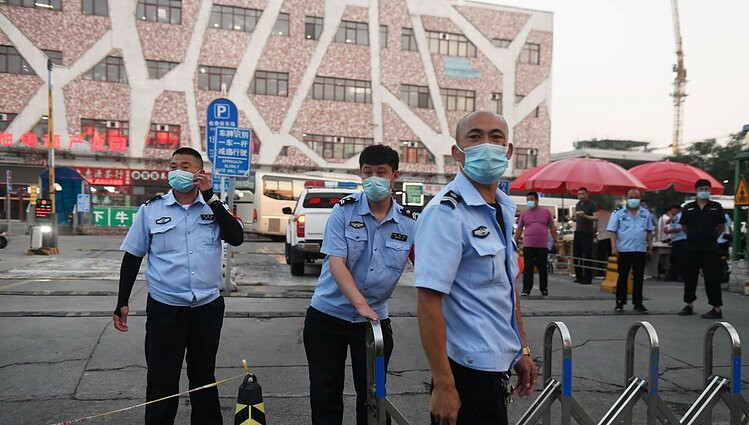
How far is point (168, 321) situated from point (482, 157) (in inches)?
86.4

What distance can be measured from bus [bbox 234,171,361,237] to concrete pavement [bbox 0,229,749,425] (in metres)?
15.2

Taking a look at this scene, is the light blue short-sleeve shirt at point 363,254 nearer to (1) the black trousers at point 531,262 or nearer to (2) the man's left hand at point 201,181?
(2) the man's left hand at point 201,181

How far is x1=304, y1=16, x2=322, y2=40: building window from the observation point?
1506 inches

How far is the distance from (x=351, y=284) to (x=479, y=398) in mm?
1054

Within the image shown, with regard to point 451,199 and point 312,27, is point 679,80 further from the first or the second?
point 451,199

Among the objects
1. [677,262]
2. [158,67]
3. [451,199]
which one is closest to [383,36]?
[158,67]

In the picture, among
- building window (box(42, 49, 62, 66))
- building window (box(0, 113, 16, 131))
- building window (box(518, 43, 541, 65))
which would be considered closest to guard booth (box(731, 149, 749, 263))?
building window (box(518, 43, 541, 65))

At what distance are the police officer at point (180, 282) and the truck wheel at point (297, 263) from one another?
8.33m

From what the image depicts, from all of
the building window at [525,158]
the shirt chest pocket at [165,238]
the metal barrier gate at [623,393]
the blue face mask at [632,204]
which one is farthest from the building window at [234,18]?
the metal barrier gate at [623,393]

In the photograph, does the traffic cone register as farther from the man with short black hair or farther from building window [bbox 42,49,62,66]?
building window [bbox 42,49,62,66]

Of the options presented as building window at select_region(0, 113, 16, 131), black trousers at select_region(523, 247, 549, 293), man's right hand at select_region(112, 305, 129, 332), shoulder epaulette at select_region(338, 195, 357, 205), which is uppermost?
building window at select_region(0, 113, 16, 131)

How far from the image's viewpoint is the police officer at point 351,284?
3.14 meters

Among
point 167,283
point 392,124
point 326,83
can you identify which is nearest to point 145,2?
point 326,83

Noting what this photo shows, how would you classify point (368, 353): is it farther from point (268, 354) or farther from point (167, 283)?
point (268, 354)
